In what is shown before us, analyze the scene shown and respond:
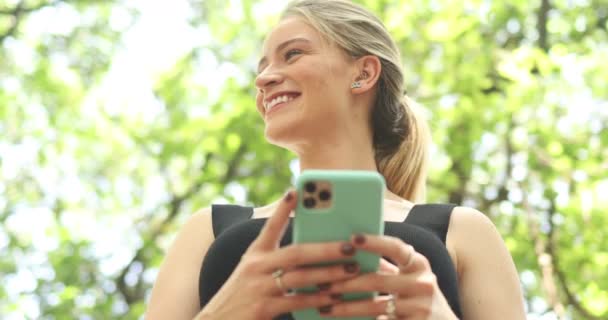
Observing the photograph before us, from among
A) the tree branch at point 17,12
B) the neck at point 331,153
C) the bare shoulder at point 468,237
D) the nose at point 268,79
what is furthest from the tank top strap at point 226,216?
the tree branch at point 17,12

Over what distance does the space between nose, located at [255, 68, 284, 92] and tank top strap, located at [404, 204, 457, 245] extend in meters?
0.50

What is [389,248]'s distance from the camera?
1.57 m

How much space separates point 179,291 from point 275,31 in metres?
0.78

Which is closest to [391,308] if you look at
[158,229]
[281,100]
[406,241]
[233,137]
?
[406,241]

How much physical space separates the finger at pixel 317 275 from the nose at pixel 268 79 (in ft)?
2.74

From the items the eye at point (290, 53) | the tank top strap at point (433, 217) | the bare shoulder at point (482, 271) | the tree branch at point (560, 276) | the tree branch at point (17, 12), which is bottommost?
the tree branch at point (560, 276)

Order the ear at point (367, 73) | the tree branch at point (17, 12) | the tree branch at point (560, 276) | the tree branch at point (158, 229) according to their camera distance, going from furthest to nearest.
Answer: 1. the tree branch at point (17, 12)
2. the tree branch at point (158, 229)
3. the tree branch at point (560, 276)
4. the ear at point (367, 73)

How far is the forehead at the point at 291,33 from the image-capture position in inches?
94.0

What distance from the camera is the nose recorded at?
91.4 inches

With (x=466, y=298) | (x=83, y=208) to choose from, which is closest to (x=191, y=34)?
(x=83, y=208)

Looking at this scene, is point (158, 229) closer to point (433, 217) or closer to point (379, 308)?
point (433, 217)

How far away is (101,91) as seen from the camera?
9531 millimetres

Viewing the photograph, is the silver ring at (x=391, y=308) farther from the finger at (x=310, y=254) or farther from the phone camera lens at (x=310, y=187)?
the phone camera lens at (x=310, y=187)

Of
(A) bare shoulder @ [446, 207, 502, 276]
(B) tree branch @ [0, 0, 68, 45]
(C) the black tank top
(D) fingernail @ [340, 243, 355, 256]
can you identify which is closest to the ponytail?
(C) the black tank top
